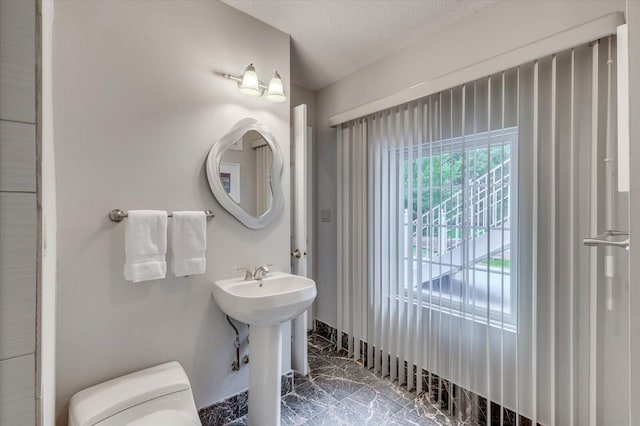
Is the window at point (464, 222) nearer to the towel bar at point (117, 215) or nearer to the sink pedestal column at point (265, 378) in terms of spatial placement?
the sink pedestal column at point (265, 378)

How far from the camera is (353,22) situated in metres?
1.91

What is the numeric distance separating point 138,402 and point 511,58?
2.41 m

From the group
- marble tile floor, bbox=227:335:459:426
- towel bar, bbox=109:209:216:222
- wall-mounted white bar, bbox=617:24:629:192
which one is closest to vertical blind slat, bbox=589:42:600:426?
wall-mounted white bar, bbox=617:24:629:192

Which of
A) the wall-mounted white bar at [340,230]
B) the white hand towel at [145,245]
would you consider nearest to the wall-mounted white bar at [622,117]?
the wall-mounted white bar at [340,230]

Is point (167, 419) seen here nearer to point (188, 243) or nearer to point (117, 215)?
point (188, 243)

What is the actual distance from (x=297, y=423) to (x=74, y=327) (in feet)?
4.17

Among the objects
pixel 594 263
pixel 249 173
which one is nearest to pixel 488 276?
pixel 594 263

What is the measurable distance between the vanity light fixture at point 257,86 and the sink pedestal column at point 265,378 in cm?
135

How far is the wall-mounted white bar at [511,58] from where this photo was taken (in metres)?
1.29

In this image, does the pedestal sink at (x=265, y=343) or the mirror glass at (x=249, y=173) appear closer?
the pedestal sink at (x=265, y=343)

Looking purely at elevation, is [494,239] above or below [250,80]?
below

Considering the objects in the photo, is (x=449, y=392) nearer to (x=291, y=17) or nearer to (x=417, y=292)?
(x=417, y=292)

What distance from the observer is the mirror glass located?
176cm

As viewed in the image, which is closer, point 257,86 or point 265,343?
point 265,343
